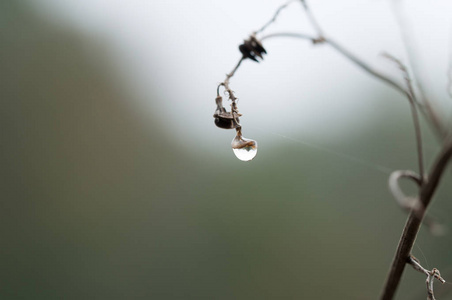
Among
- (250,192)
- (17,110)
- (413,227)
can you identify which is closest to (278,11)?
(413,227)

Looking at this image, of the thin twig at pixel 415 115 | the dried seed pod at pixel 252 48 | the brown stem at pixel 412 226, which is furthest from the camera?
the dried seed pod at pixel 252 48

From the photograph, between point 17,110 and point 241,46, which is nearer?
point 241,46

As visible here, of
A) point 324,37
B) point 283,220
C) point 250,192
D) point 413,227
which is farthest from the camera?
point 250,192

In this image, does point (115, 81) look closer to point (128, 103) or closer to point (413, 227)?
point (128, 103)

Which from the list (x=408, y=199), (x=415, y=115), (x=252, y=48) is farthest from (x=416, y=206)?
(x=252, y=48)

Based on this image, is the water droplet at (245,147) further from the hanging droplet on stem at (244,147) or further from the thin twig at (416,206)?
the thin twig at (416,206)

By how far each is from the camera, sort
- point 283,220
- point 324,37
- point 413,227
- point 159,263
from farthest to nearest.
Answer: point 283,220
point 159,263
point 324,37
point 413,227

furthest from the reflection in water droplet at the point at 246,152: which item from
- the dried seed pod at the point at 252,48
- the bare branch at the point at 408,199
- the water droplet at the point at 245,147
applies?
the bare branch at the point at 408,199

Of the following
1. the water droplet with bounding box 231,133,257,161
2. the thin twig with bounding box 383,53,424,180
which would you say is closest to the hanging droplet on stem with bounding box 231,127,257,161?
the water droplet with bounding box 231,133,257,161

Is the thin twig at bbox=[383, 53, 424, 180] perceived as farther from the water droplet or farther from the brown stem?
the water droplet
